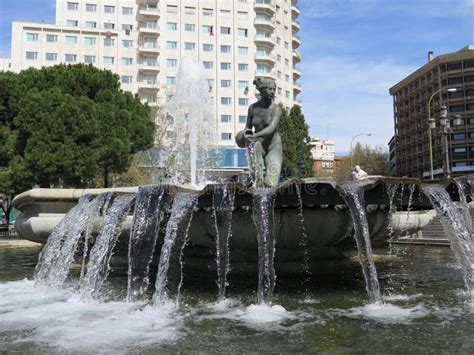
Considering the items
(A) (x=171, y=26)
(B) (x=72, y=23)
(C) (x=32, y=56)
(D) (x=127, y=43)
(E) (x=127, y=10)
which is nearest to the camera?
(C) (x=32, y=56)

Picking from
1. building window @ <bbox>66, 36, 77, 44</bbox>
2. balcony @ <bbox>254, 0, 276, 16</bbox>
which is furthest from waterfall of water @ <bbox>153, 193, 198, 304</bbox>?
balcony @ <bbox>254, 0, 276, 16</bbox>

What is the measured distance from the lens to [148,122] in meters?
31.6

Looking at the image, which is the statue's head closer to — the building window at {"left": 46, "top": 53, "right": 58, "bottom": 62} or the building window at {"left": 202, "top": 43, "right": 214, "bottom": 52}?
the building window at {"left": 202, "top": 43, "right": 214, "bottom": 52}

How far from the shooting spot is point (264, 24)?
61.0 metres

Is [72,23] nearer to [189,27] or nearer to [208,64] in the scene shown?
[189,27]

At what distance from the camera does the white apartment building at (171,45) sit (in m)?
58.3

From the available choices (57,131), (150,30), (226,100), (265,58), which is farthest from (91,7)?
(57,131)

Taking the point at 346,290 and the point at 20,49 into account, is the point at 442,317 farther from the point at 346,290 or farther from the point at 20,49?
the point at 20,49

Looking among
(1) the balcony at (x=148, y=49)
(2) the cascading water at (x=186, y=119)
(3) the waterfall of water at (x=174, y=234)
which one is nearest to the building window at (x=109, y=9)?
(1) the balcony at (x=148, y=49)

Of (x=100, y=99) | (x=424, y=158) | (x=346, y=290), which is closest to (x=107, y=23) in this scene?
(x=100, y=99)

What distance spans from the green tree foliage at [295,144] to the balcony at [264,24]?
17.0m

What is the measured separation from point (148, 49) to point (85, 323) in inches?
2281

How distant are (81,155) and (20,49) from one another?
131ft

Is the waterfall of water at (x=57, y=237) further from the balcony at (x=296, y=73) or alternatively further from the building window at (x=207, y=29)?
the balcony at (x=296, y=73)
